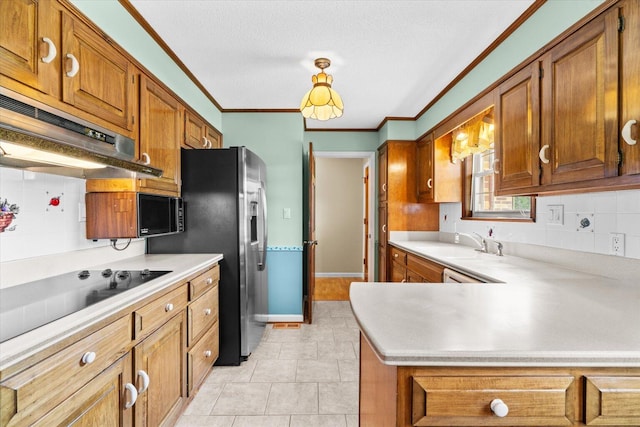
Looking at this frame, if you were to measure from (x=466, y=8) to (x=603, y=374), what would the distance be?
192cm

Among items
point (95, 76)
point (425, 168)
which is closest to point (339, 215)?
point (425, 168)

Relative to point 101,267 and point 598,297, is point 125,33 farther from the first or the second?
point 598,297

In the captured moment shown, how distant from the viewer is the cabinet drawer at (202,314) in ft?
6.25

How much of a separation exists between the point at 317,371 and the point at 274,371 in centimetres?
34

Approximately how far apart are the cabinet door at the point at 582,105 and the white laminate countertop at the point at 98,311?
209 cm

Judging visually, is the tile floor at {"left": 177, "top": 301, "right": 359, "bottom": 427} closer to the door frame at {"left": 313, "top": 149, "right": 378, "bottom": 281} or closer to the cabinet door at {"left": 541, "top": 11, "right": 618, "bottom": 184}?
the door frame at {"left": 313, "top": 149, "right": 378, "bottom": 281}

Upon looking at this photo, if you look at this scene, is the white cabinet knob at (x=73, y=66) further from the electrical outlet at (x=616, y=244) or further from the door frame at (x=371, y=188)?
the door frame at (x=371, y=188)

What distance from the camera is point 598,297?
1198 millimetres

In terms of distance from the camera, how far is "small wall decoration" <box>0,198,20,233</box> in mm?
1324

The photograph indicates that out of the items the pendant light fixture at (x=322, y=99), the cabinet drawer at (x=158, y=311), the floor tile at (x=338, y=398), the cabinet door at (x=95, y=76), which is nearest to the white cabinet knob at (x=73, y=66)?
the cabinet door at (x=95, y=76)

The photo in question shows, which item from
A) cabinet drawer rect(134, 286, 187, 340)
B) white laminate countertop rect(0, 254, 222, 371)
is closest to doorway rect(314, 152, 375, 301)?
white laminate countertop rect(0, 254, 222, 371)

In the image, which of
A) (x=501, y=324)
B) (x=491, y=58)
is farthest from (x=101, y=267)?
(x=491, y=58)

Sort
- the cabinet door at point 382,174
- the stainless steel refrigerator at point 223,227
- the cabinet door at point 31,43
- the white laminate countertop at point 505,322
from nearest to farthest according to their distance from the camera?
the white laminate countertop at point 505,322 → the cabinet door at point 31,43 → the stainless steel refrigerator at point 223,227 → the cabinet door at point 382,174

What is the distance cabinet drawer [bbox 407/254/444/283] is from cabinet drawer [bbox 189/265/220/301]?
1710mm
